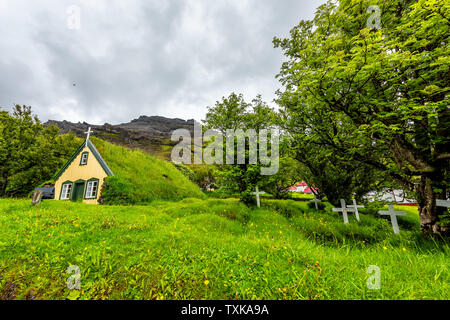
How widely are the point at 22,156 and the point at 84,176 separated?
37.7ft

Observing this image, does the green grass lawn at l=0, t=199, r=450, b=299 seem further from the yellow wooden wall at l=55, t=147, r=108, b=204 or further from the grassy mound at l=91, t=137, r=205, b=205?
the yellow wooden wall at l=55, t=147, r=108, b=204

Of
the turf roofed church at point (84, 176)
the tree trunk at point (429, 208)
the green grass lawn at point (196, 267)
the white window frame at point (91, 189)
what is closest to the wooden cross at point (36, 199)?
the green grass lawn at point (196, 267)

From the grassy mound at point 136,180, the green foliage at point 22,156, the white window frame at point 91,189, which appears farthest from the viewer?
the green foliage at point 22,156

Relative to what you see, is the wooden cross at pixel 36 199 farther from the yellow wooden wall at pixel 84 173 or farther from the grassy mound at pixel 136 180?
the yellow wooden wall at pixel 84 173

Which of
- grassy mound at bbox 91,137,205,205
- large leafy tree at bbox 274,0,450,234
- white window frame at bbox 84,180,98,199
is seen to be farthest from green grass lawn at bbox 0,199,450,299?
white window frame at bbox 84,180,98,199

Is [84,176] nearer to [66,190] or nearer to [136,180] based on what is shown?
[66,190]

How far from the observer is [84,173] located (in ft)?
55.7

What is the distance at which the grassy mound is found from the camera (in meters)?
15.0

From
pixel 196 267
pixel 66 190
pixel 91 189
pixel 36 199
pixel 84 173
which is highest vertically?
pixel 84 173

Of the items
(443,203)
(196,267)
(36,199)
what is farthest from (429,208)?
(36,199)

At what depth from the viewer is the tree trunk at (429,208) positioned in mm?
5007

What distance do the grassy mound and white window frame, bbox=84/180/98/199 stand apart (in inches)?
57.7

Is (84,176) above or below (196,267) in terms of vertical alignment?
above
